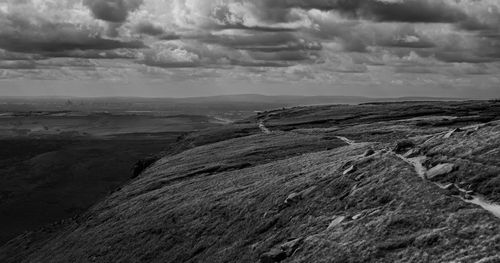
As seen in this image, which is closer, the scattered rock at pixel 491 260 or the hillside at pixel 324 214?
the scattered rock at pixel 491 260

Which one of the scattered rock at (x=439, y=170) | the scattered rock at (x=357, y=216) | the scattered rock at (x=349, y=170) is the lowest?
the scattered rock at (x=357, y=216)

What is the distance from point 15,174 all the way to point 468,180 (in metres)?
191

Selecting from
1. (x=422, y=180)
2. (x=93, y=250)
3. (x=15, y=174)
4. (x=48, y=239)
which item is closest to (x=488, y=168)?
(x=422, y=180)

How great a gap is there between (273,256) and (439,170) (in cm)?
1217

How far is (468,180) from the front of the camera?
29219 millimetres

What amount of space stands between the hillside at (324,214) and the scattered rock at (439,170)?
7 cm

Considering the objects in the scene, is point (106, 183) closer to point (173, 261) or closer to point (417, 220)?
point (173, 261)

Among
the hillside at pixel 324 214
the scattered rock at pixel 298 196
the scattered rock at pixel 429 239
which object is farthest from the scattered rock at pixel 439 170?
the scattered rock at pixel 298 196

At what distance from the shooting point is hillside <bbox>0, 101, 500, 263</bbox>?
24.8 m

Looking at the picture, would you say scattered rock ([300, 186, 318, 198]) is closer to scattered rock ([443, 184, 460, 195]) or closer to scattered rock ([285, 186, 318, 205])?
scattered rock ([285, 186, 318, 205])

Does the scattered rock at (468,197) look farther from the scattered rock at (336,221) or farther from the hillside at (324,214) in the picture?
the scattered rock at (336,221)

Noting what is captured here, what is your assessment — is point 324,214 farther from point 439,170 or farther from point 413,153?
point 413,153

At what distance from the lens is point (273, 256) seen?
29859 millimetres

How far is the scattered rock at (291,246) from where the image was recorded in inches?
1160
